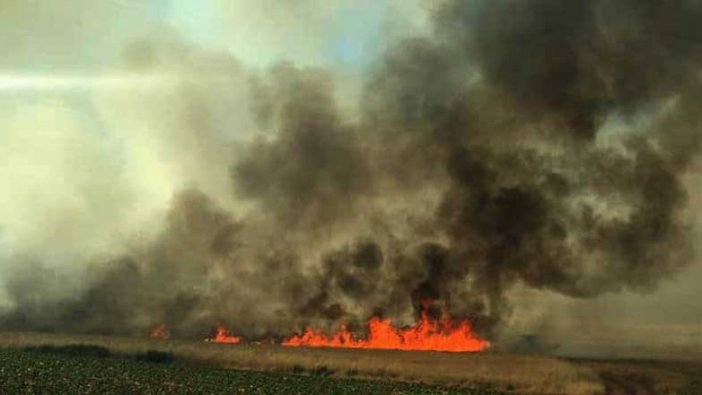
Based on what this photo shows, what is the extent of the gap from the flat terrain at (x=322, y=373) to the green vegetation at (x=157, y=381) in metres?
0.06

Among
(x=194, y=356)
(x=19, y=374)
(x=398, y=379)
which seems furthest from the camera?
(x=194, y=356)

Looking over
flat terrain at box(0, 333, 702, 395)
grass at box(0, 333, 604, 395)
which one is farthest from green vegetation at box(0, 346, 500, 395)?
grass at box(0, 333, 604, 395)

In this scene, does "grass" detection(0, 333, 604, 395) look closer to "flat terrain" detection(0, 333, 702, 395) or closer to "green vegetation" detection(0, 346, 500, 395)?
"flat terrain" detection(0, 333, 702, 395)

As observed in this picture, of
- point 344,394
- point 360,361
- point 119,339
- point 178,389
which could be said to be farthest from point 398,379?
point 119,339

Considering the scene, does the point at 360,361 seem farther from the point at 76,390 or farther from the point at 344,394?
the point at 76,390

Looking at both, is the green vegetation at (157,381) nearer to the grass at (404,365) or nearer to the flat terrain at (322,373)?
the flat terrain at (322,373)

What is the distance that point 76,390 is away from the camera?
4806 cm

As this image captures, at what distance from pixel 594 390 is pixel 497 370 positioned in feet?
23.3

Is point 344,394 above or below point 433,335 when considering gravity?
below

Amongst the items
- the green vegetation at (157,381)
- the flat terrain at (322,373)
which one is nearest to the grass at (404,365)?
the flat terrain at (322,373)

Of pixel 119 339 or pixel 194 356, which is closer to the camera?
pixel 194 356

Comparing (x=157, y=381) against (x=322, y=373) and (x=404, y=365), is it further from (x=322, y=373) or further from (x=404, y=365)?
(x=404, y=365)

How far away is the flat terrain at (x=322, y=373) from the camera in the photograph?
166ft

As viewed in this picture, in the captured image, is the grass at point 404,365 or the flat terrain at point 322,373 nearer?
the flat terrain at point 322,373
